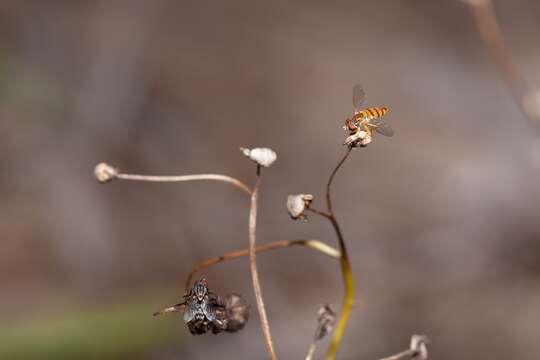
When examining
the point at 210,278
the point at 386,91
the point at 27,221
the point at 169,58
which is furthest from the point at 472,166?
the point at 27,221

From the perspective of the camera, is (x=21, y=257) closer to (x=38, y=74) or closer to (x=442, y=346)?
(x=38, y=74)

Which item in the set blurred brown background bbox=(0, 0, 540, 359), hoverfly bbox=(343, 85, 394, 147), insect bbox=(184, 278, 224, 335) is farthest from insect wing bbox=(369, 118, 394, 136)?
blurred brown background bbox=(0, 0, 540, 359)

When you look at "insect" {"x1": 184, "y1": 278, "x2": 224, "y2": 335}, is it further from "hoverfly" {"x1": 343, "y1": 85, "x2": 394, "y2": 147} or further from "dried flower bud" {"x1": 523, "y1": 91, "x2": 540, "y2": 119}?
"dried flower bud" {"x1": 523, "y1": 91, "x2": 540, "y2": 119}

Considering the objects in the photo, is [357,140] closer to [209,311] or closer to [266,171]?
[209,311]

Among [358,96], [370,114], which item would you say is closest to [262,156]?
[370,114]

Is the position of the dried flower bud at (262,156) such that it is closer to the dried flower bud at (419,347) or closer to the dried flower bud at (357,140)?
the dried flower bud at (357,140)

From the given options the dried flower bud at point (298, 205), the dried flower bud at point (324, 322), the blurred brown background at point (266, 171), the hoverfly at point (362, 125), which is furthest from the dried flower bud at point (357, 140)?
the blurred brown background at point (266, 171)
